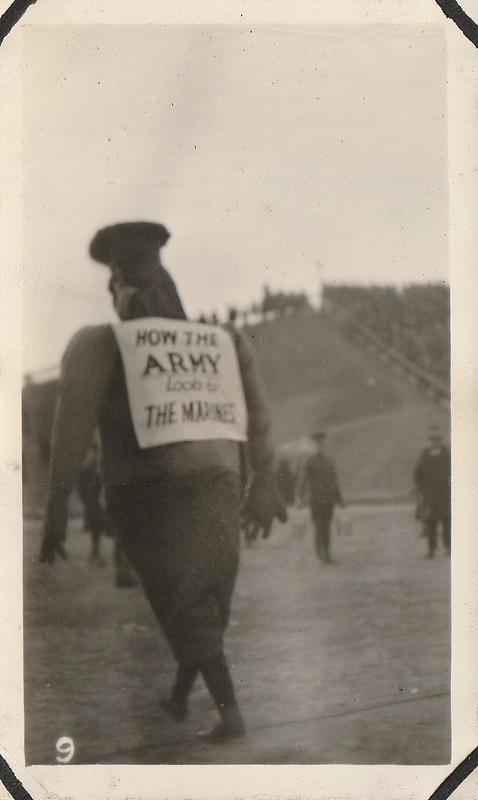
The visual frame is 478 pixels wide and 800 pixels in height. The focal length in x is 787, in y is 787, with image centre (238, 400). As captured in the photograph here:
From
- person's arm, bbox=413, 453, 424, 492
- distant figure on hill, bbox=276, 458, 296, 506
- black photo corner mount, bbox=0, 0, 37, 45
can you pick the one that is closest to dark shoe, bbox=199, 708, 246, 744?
distant figure on hill, bbox=276, 458, 296, 506

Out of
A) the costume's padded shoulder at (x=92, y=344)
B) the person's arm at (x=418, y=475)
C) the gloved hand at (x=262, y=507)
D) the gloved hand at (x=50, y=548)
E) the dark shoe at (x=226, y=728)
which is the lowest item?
the dark shoe at (x=226, y=728)

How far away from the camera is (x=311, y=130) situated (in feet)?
4.26

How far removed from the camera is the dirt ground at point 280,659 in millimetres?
1280

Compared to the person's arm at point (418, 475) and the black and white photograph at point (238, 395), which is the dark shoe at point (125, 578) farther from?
the person's arm at point (418, 475)

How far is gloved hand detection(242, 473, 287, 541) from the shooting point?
4.22ft

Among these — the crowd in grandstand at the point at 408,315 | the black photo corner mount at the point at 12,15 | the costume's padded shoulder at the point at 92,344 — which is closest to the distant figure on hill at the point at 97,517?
the costume's padded shoulder at the point at 92,344

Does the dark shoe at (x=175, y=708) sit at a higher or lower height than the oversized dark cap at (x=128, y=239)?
lower

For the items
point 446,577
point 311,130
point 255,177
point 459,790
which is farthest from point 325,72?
point 459,790

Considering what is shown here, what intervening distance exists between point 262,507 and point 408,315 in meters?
0.39

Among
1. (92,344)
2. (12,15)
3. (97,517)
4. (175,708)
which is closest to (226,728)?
(175,708)

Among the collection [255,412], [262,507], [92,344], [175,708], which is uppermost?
[92,344]

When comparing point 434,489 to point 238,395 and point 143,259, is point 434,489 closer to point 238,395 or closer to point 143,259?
point 238,395

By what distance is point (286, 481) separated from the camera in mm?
1296

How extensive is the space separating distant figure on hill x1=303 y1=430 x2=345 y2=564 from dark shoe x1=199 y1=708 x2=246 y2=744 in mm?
293
